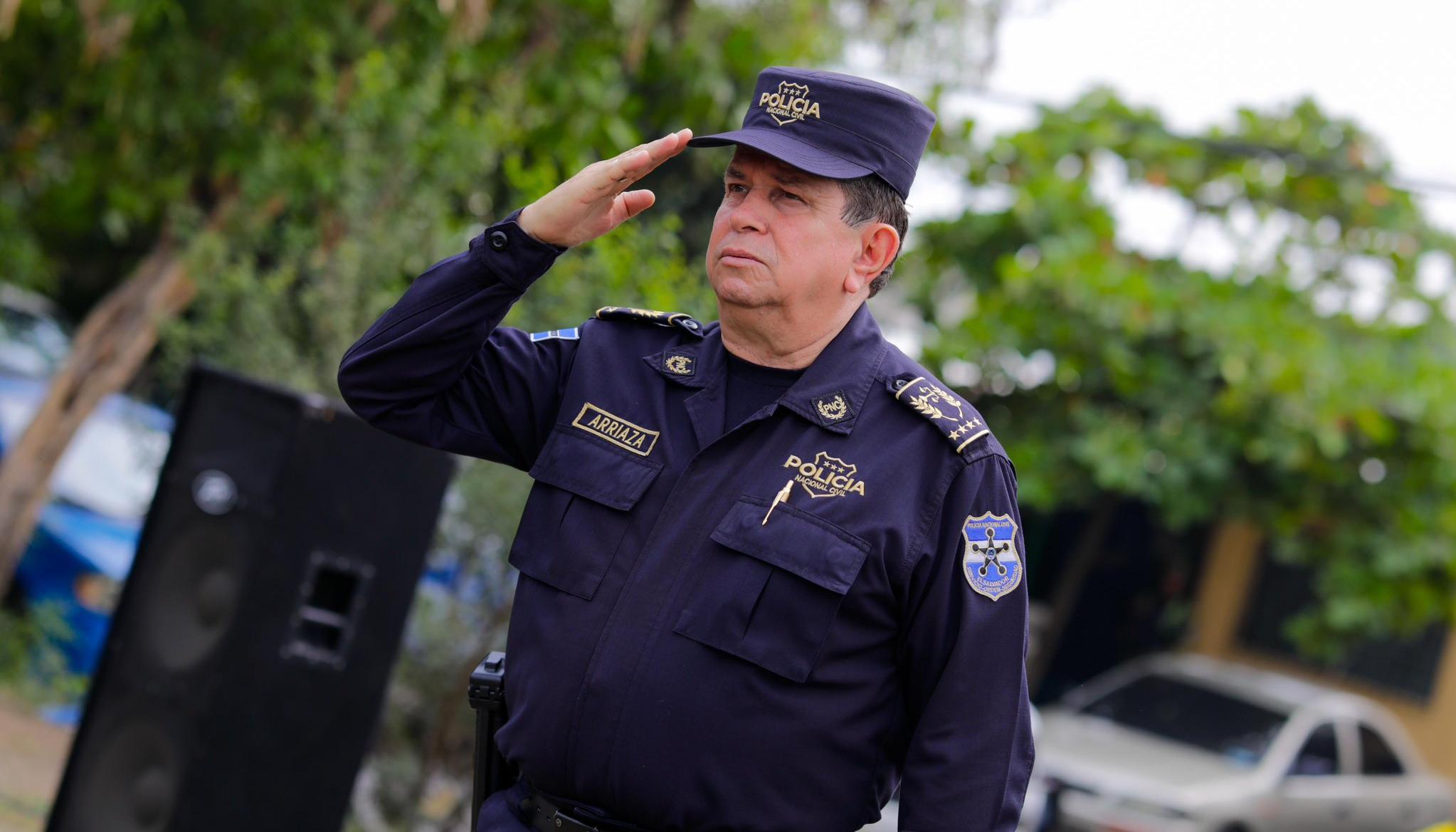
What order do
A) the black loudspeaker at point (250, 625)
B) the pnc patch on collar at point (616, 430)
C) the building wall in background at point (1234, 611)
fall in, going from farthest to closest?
the building wall in background at point (1234, 611), the black loudspeaker at point (250, 625), the pnc patch on collar at point (616, 430)

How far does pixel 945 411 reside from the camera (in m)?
2.27

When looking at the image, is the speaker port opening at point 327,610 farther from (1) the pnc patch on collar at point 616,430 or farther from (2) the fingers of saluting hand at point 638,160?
(2) the fingers of saluting hand at point 638,160

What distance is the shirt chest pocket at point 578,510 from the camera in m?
2.26

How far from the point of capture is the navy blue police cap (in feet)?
7.49

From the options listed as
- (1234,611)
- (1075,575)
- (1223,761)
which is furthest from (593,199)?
(1234,611)

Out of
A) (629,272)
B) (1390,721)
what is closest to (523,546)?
(629,272)

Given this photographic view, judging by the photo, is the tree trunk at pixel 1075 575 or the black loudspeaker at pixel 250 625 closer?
the black loudspeaker at pixel 250 625

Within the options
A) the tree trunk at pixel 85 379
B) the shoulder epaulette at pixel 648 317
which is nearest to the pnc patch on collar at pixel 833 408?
the shoulder epaulette at pixel 648 317

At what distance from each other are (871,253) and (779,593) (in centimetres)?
58

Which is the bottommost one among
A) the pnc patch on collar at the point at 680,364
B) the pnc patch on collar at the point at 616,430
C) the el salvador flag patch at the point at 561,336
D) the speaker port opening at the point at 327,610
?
the speaker port opening at the point at 327,610

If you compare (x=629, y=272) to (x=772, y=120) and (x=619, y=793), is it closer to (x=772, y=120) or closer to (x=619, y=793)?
(x=772, y=120)

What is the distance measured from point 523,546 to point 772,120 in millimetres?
766

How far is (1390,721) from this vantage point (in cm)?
1338

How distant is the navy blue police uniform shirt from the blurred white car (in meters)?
6.47
